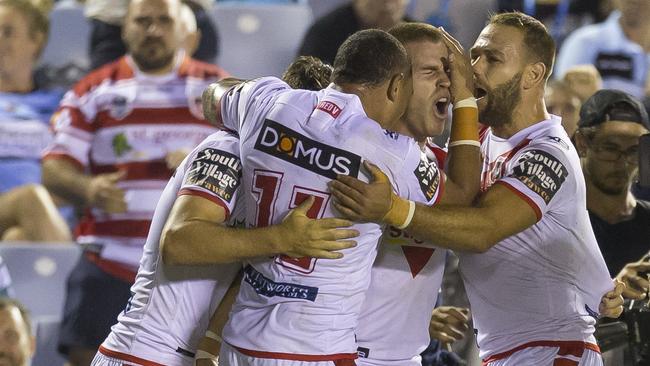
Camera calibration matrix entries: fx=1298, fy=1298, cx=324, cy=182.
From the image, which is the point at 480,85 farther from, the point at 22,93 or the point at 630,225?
the point at 22,93

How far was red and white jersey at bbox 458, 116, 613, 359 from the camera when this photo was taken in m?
4.43

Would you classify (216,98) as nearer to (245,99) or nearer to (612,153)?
(245,99)

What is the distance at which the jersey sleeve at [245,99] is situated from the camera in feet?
13.4

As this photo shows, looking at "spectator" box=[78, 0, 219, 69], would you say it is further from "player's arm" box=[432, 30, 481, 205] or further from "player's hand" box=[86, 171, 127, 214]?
"player's arm" box=[432, 30, 481, 205]

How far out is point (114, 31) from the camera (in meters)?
7.59

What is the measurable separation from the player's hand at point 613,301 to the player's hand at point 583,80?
3024mm

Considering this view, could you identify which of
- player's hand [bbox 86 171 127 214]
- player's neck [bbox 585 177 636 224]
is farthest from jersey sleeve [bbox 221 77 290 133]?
player's hand [bbox 86 171 127 214]

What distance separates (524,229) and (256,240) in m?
0.99

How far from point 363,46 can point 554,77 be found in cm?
436

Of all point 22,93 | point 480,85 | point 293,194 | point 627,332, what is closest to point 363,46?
point 293,194

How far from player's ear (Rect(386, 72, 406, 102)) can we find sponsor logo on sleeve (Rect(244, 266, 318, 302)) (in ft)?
2.10

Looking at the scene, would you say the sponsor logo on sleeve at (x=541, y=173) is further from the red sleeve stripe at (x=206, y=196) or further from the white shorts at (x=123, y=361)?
the white shorts at (x=123, y=361)

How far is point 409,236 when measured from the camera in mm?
4512

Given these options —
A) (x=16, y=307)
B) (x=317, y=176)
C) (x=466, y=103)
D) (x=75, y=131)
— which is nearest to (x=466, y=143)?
(x=466, y=103)
